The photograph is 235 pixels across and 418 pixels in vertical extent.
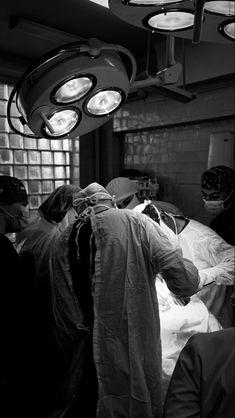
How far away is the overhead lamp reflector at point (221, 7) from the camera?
1.08 meters

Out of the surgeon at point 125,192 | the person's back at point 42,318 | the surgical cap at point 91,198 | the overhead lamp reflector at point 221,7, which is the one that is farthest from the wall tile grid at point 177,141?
the overhead lamp reflector at point 221,7

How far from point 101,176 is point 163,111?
117cm

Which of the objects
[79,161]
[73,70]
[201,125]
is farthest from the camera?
[79,161]

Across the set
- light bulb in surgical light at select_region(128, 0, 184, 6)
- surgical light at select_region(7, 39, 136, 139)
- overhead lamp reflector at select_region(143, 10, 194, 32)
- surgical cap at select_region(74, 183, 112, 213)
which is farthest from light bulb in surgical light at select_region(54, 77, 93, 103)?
surgical cap at select_region(74, 183, 112, 213)

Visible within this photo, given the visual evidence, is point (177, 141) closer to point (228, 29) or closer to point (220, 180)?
point (220, 180)

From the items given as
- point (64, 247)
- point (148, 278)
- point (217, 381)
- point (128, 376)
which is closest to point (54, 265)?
point (64, 247)

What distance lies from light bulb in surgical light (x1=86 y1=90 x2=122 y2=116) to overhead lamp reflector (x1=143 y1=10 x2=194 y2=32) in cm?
45

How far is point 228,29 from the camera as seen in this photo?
1.21 m

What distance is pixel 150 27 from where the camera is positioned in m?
1.22

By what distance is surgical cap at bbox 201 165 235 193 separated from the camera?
2672 mm

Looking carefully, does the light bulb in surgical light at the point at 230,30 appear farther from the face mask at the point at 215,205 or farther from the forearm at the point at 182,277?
the face mask at the point at 215,205

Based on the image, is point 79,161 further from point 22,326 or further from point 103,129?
point 22,326

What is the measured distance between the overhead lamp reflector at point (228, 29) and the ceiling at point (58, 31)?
4.43ft

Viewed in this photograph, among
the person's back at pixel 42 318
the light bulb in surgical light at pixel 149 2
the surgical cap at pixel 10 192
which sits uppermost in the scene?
the light bulb in surgical light at pixel 149 2
